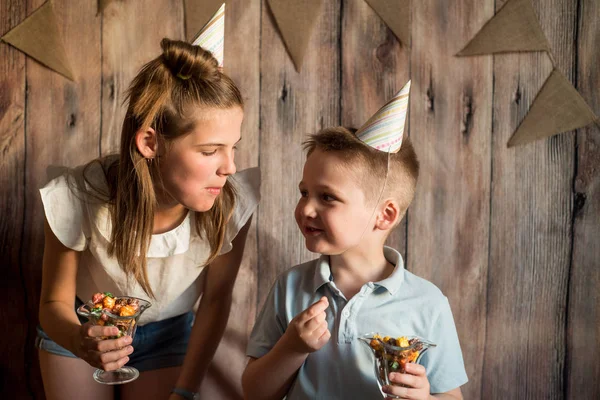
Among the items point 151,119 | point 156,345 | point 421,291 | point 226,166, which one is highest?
point 151,119

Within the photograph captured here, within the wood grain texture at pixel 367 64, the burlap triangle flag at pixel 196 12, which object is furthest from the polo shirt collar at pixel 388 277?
the burlap triangle flag at pixel 196 12

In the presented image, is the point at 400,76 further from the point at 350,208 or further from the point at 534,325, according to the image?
the point at 534,325

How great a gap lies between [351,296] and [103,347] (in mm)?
558

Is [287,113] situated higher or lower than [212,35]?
lower

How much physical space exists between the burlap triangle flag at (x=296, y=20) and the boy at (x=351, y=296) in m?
0.51

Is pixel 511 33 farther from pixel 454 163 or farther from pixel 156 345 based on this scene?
pixel 156 345

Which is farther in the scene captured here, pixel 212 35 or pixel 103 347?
pixel 212 35

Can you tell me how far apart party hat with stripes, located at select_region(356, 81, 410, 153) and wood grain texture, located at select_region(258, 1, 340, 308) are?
51 cm

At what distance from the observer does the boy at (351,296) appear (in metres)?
1.37

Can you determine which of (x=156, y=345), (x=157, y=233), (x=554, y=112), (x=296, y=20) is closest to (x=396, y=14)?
(x=296, y=20)

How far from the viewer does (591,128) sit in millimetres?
1894

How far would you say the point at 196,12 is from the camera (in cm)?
182

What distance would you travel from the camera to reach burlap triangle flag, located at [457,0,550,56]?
6.06ft

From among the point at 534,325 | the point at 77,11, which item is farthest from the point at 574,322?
the point at 77,11
